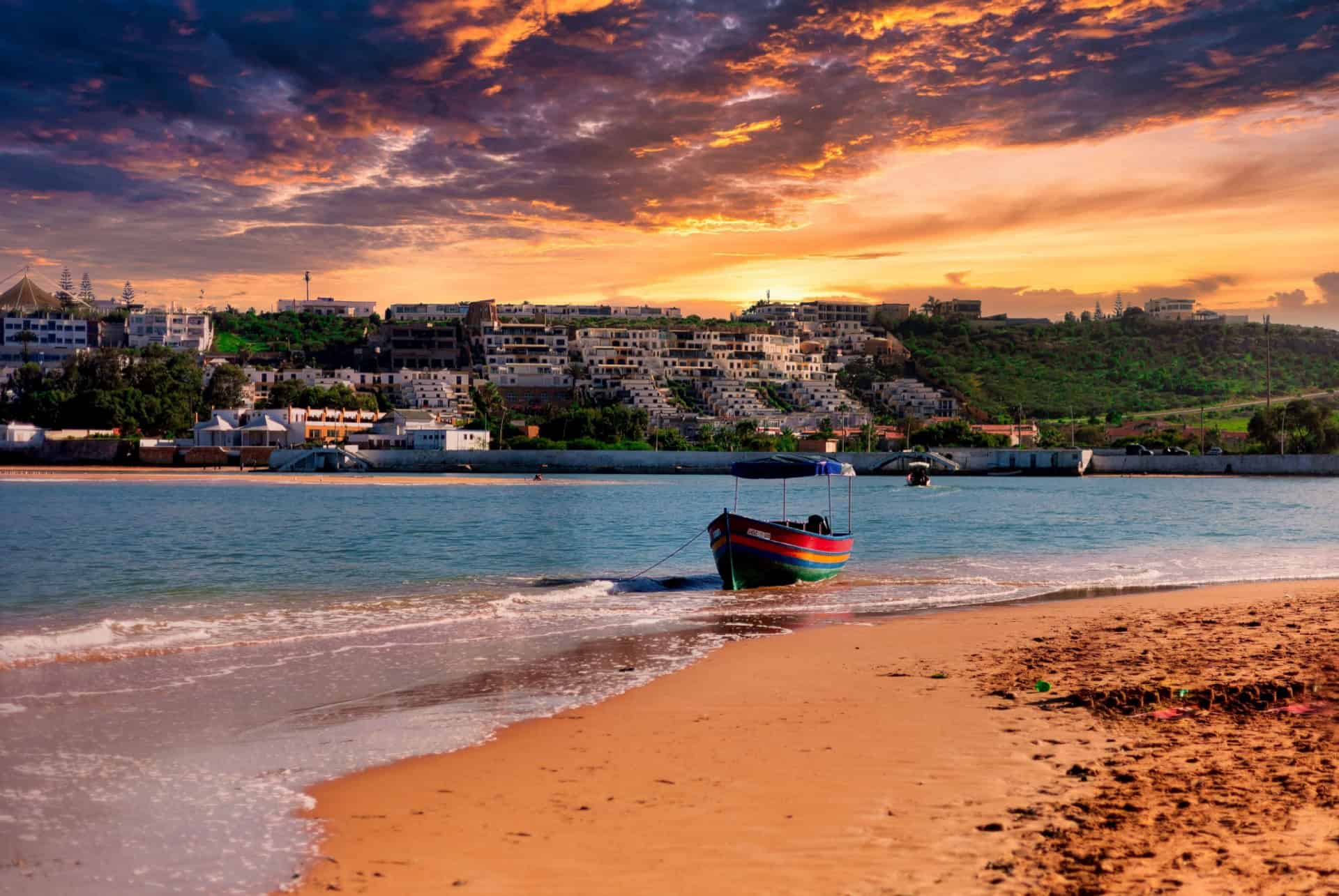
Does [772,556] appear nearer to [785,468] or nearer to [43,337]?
[785,468]

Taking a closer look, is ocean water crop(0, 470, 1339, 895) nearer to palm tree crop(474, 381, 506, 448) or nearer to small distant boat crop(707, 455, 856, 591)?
small distant boat crop(707, 455, 856, 591)

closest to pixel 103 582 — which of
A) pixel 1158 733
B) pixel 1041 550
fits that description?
pixel 1158 733

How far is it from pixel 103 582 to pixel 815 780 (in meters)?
19.7

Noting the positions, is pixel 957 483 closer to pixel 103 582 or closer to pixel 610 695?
pixel 103 582

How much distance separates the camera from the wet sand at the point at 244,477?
90.2 metres

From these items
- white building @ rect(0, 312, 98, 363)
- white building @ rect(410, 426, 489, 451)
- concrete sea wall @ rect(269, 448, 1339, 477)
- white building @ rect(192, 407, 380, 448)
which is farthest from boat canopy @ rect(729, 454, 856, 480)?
white building @ rect(0, 312, 98, 363)

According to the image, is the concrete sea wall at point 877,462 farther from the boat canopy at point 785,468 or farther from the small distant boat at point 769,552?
the small distant boat at point 769,552

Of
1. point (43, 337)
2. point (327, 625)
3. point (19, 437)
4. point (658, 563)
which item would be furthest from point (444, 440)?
point (327, 625)

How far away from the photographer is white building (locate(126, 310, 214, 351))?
191 metres

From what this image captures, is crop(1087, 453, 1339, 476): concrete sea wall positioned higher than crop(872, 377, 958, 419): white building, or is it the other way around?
crop(872, 377, 958, 419): white building

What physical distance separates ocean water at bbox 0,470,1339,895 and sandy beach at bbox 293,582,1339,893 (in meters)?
0.94

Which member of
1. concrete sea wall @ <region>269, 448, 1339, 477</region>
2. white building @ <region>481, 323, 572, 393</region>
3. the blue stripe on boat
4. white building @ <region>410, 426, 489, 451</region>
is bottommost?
concrete sea wall @ <region>269, 448, 1339, 477</region>

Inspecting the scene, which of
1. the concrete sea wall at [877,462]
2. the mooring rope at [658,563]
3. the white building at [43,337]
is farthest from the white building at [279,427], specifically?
the mooring rope at [658,563]

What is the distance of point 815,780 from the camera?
8.09m
